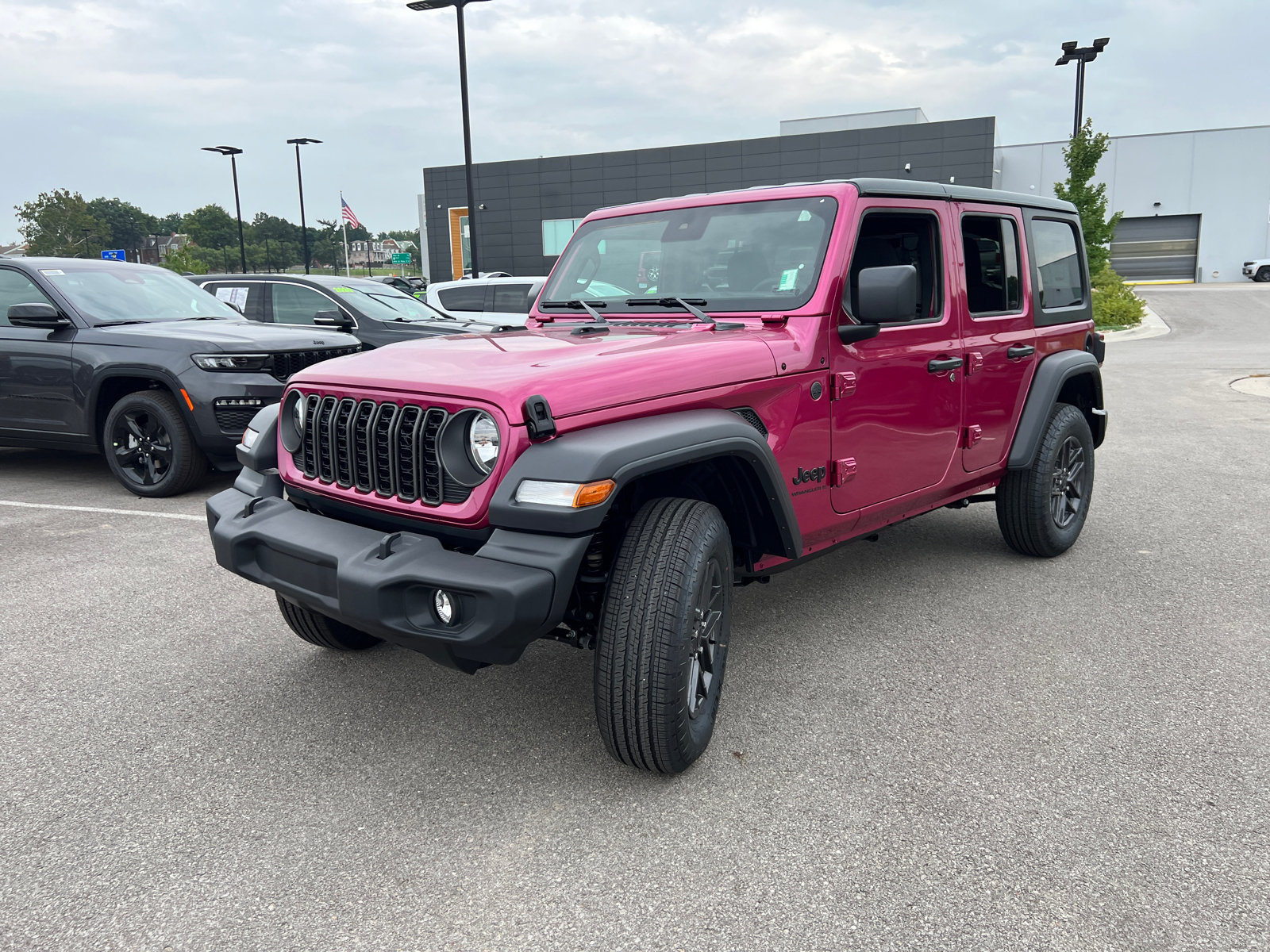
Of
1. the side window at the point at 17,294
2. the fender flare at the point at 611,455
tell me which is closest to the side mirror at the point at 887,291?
the fender flare at the point at 611,455

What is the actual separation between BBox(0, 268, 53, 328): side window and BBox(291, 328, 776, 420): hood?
5.19 meters

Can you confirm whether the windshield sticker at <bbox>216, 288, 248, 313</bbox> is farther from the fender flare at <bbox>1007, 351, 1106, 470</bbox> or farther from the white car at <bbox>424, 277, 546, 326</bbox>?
the fender flare at <bbox>1007, 351, 1106, 470</bbox>

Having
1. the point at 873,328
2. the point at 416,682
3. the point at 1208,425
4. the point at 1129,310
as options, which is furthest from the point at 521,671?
the point at 1129,310

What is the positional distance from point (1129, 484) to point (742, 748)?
507 centimetres

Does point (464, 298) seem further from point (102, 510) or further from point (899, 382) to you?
point (899, 382)

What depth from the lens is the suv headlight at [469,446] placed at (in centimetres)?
264

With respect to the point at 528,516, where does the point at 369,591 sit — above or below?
below

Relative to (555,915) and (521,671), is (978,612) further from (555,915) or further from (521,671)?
(555,915)

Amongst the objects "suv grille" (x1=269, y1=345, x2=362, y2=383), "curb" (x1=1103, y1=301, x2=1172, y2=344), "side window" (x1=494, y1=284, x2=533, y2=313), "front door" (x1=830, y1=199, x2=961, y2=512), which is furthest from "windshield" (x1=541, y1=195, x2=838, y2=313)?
"curb" (x1=1103, y1=301, x2=1172, y2=344)

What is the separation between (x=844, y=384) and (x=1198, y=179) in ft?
172

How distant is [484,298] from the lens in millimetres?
12711

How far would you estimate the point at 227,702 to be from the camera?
3496mm

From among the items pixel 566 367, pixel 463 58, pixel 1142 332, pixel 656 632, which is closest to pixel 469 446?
pixel 566 367

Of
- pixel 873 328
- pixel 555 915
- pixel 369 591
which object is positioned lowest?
pixel 555 915
